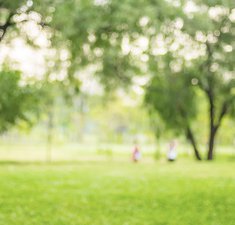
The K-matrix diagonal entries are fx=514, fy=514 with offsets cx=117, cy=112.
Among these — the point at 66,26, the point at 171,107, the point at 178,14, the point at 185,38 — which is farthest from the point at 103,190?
the point at 171,107

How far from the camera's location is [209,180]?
22.8 meters

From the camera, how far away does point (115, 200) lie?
17000mm

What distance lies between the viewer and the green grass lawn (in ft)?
45.4

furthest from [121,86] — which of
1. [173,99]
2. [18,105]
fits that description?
[173,99]

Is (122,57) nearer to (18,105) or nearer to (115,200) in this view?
(18,105)

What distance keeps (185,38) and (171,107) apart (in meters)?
9.27

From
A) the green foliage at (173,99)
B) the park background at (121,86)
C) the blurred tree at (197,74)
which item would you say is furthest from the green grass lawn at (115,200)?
the green foliage at (173,99)

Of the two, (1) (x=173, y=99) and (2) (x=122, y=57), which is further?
(1) (x=173, y=99)

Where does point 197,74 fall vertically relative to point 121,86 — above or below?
above

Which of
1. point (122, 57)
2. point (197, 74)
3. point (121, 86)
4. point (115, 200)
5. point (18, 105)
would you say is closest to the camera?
point (115, 200)

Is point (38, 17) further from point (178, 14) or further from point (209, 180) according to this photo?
point (209, 180)

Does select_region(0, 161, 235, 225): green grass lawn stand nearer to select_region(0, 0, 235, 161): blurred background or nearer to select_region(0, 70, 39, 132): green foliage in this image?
select_region(0, 0, 235, 161): blurred background

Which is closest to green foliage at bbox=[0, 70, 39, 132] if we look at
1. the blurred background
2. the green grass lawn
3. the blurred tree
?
the blurred background

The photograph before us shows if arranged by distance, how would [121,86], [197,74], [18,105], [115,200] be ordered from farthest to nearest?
[197,74] < [18,105] < [121,86] < [115,200]
